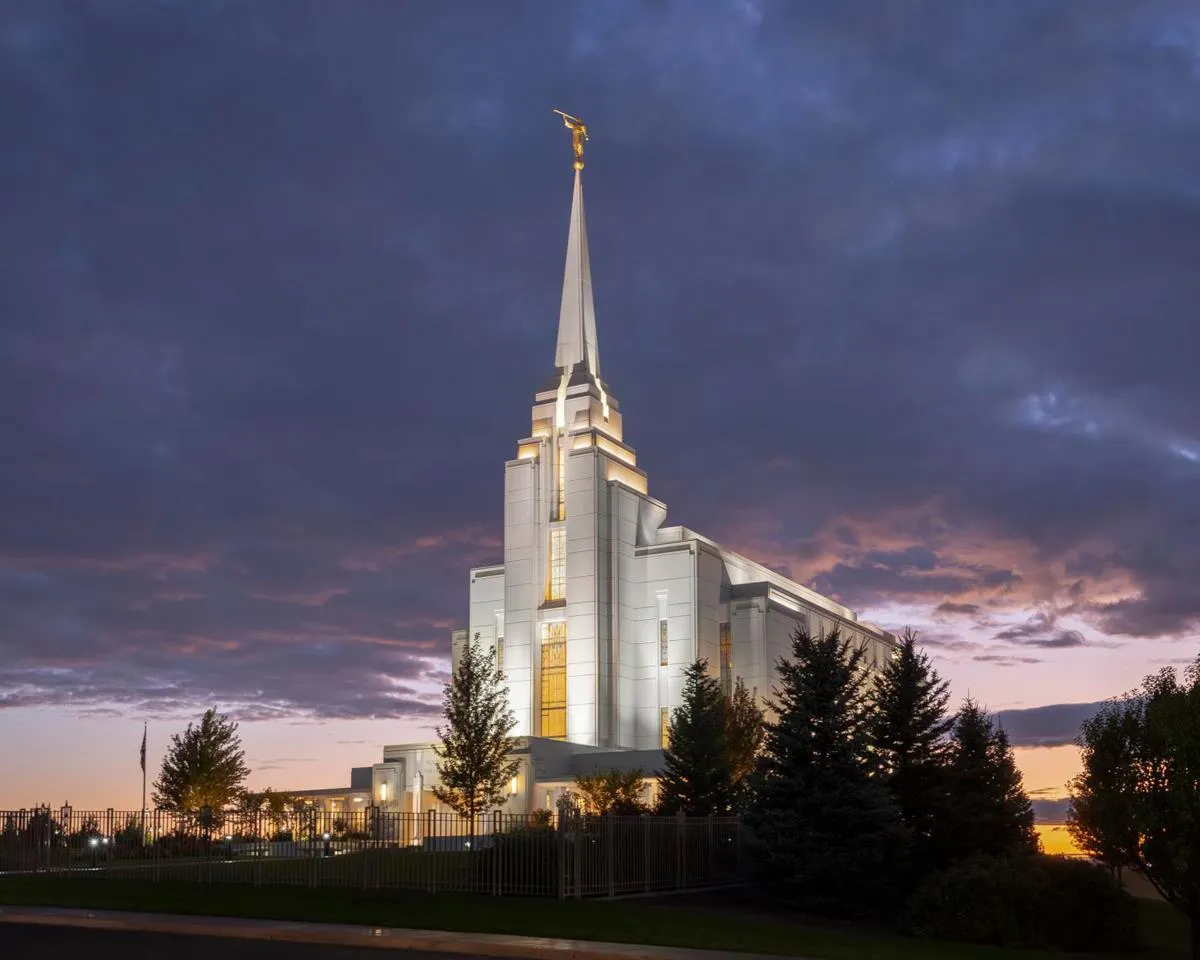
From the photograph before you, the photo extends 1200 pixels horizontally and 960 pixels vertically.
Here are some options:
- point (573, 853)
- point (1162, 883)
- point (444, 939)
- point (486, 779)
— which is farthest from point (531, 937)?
point (486, 779)

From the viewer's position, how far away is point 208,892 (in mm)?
30438

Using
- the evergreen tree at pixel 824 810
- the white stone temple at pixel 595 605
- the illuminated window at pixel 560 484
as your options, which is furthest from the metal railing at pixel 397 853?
the illuminated window at pixel 560 484

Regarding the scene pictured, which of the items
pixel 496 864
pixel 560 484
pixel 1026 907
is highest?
pixel 560 484

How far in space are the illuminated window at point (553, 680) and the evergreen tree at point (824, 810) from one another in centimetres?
5303

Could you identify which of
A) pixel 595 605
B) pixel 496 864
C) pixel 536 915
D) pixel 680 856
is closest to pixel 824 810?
pixel 680 856

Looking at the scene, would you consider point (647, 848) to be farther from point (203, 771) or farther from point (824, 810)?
point (203, 771)

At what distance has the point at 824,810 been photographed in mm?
30781

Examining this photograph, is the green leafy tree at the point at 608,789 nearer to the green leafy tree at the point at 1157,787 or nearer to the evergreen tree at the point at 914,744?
the evergreen tree at the point at 914,744

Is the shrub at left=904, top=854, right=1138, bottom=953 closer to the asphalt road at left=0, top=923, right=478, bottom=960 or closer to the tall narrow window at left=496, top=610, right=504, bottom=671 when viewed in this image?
the asphalt road at left=0, top=923, right=478, bottom=960

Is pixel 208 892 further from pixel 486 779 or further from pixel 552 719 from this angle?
pixel 552 719

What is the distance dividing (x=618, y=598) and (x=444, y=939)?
65.0m

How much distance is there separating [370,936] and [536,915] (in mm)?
4463

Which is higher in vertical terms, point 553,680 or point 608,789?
point 553,680

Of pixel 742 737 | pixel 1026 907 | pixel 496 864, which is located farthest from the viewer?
pixel 742 737
